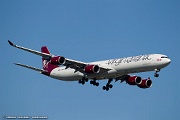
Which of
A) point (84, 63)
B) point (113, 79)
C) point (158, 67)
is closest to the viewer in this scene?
point (158, 67)

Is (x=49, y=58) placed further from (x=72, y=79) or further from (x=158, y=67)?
(x=158, y=67)

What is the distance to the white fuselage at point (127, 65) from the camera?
74875 mm

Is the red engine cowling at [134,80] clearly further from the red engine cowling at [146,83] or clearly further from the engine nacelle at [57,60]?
the engine nacelle at [57,60]

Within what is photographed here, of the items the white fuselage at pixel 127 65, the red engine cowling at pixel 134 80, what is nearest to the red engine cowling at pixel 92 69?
the white fuselage at pixel 127 65

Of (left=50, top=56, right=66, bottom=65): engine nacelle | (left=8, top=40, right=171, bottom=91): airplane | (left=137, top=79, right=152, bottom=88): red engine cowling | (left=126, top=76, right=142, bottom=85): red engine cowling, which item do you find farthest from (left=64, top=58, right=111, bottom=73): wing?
(left=137, top=79, right=152, bottom=88): red engine cowling

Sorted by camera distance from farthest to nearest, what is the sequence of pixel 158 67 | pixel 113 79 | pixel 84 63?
pixel 113 79 < pixel 84 63 < pixel 158 67

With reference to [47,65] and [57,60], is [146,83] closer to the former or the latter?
[57,60]

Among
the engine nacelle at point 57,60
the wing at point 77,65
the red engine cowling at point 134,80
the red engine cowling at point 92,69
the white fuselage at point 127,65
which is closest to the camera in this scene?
the white fuselage at point 127,65

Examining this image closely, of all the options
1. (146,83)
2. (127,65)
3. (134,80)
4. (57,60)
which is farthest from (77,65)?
(146,83)

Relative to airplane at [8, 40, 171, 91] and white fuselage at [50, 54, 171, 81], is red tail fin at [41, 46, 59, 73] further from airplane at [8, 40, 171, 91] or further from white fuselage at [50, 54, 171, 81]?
white fuselage at [50, 54, 171, 81]

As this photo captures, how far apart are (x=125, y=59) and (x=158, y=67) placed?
5963 millimetres

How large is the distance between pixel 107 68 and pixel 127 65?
13.4 ft

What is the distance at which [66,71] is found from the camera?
85.4 meters

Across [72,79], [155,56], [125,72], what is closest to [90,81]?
[72,79]
